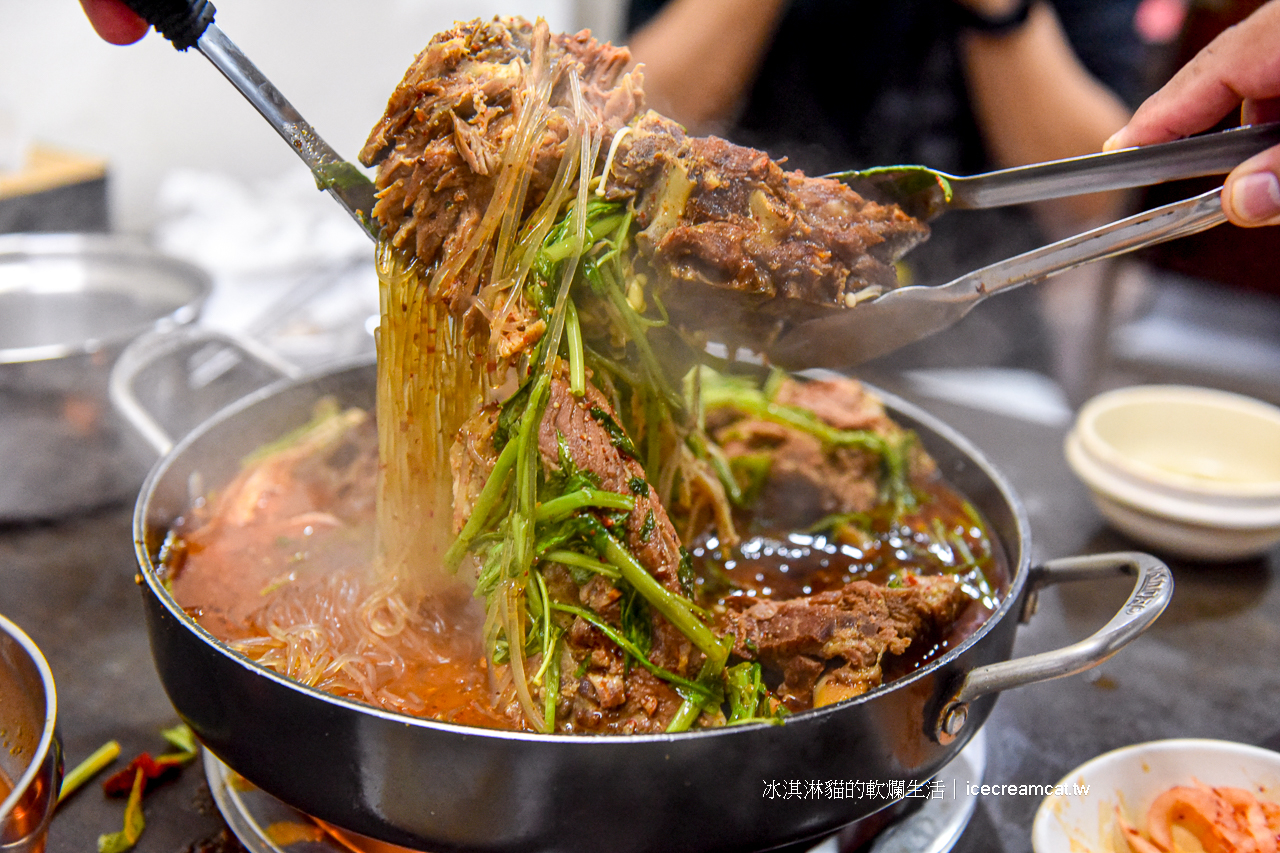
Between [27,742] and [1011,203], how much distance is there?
6.76 ft

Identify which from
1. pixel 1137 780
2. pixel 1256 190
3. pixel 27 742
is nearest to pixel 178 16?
pixel 27 742

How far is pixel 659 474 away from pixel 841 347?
0.48m

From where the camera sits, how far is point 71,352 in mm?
2467

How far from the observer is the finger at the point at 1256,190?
A: 1418mm

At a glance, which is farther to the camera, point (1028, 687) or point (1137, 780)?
point (1028, 687)

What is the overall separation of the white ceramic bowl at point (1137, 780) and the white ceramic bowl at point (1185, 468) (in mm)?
993

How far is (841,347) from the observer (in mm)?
1898

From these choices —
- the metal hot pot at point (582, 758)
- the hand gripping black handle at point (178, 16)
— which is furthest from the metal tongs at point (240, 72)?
the metal hot pot at point (582, 758)

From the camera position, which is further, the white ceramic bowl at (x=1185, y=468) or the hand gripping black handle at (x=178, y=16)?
the white ceramic bowl at (x=1185, y=468)

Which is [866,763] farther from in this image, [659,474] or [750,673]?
[659,474]

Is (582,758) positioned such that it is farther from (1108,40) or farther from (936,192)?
(1108,40)

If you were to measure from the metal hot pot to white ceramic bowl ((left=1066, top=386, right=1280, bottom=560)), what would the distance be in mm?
1168

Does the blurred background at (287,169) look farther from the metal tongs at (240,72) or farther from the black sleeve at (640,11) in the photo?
the metal tongs at (240,72)

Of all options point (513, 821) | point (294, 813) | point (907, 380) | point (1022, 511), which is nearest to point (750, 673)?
point (513, 821)
